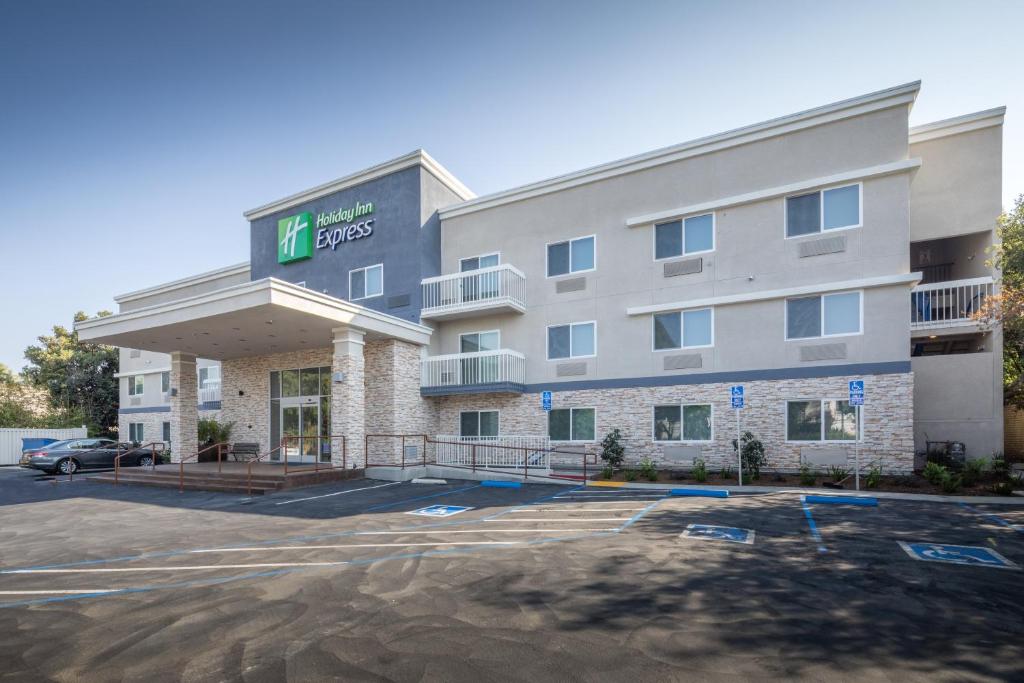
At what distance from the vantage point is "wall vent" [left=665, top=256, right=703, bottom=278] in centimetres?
1756

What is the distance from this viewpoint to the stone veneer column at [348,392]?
16.9 meters

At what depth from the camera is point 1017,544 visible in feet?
26.0

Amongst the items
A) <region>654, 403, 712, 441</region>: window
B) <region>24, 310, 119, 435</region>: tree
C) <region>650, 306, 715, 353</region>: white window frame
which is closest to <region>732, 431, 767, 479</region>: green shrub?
<region>654, 403, 712, 441</region>: window

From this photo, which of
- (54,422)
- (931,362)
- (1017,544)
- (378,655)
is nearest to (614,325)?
(931,362)

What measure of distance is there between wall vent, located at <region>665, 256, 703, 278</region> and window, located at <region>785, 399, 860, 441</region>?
5.02m

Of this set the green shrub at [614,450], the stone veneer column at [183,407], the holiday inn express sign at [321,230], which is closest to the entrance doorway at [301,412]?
the stone veneer column at [183,407]

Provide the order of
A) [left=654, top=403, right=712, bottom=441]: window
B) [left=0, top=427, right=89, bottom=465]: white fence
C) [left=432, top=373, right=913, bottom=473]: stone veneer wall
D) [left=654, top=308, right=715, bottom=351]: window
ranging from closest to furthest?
[left=432, top=373, right=913, bottom=473]: stone veneer wall
[left=654, top=403, right=712, bottom=441]: window
[left=654, top=308, right=715, bottom=351]: window
[left=0, top=427, right=89, bottom=465]: white fence

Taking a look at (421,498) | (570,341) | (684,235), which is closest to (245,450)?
(421,498)

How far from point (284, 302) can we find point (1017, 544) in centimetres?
1542

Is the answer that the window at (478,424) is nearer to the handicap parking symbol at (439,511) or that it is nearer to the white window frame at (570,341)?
the white window frame at (570,341)

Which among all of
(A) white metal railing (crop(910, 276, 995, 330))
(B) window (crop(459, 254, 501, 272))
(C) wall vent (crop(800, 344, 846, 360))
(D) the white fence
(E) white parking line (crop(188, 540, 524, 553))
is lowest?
(D) the white fence

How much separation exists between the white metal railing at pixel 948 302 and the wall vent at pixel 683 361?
6.39 metres

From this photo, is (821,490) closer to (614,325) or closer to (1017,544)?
(1017,544)

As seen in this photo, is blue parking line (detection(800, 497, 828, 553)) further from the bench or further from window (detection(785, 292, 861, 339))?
the bench
